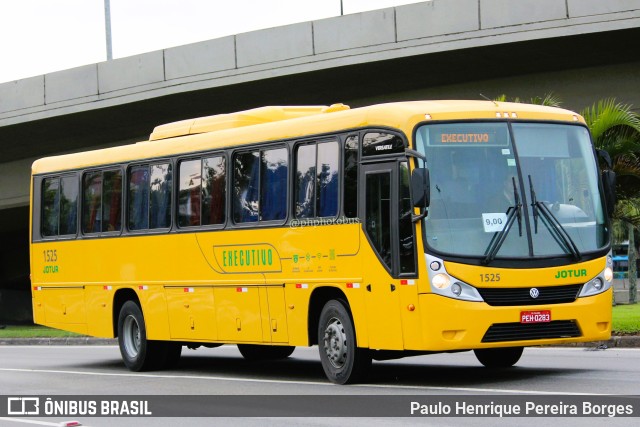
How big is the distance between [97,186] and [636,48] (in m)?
12.6

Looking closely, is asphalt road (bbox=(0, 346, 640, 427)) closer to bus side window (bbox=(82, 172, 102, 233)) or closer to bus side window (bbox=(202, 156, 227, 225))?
bus side window (bbox=(202, 156, 227, 225))

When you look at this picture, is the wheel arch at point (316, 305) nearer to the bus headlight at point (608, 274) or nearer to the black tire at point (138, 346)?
the bus headlight at point (608, 274)

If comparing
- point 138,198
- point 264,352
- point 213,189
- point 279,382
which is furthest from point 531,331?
point 138,198

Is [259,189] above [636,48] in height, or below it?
below

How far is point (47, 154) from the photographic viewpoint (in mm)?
42656

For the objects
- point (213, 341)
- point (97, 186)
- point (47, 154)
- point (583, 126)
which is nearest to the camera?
point (583, 126)

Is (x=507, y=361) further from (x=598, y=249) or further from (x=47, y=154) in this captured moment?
Answer: (x=47, y=154)

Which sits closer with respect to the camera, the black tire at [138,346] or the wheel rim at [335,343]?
the wheel rim at [335,343]

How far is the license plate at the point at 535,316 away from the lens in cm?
1366

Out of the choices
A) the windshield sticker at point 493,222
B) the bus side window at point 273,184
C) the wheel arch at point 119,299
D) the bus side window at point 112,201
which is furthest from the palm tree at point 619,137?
the windshield sticker at point 493,222

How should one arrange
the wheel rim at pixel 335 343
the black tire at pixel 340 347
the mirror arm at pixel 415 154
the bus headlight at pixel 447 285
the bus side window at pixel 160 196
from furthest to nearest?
the bus side window at pixel 160 196 → the wheel rim at pixel 335 343 → the black tire at pixel 340 347 → the mirror arm at pixel 415 154 → the bus headlight at pixel 447 285

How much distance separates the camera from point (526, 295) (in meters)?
13.7

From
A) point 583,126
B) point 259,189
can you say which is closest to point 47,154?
point 259,189

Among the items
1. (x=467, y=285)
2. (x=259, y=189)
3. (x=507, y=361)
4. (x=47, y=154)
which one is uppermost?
(x=47, y=154)
